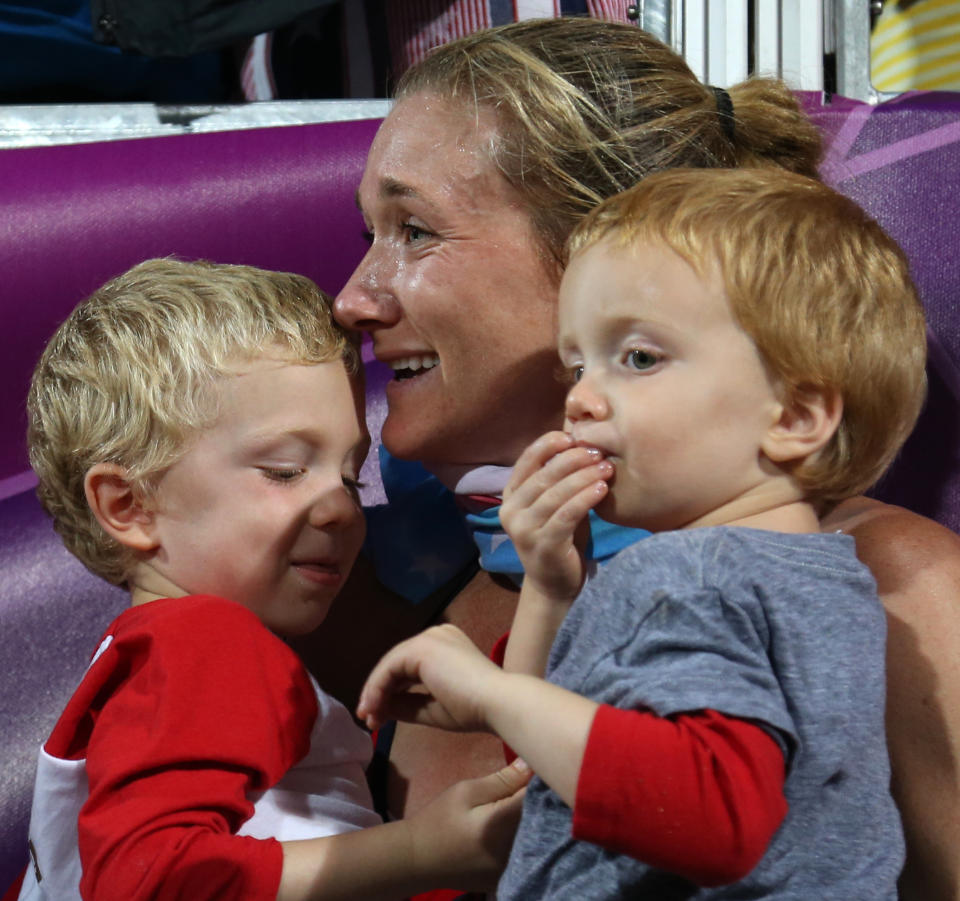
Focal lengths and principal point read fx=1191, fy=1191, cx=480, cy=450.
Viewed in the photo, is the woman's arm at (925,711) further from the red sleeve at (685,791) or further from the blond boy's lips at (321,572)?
the blond boy's lips at (321,572)

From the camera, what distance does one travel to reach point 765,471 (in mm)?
746

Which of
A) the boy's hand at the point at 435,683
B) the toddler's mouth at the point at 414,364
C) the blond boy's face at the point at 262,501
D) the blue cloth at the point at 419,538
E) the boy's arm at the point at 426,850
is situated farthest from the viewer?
the blue cloth at the point at 419,538

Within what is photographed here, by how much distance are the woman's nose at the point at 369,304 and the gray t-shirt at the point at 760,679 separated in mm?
428

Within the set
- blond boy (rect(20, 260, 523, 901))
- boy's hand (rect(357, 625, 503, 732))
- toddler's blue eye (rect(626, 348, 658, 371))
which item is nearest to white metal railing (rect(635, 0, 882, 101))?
blond boy (rect(20, 260, 523, 901))

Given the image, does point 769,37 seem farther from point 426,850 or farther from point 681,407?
point 426,850

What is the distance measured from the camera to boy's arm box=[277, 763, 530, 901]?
0.83 metres

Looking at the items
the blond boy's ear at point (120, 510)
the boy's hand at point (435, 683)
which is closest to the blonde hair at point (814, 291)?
the boy's hand at point (435, 683)

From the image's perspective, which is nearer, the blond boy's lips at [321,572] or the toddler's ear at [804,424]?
the toddler's ear at [804,424]

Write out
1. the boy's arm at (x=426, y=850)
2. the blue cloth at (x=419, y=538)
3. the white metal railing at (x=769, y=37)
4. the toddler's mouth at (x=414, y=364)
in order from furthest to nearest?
the white metal railing at (x=769, y=37), the blue cloth at (x=419, y=538), the toddler's mouth at (x=414, y=364), the boy's arm at (x=426, y=850)

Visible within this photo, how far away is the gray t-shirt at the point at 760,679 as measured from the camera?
0.64m

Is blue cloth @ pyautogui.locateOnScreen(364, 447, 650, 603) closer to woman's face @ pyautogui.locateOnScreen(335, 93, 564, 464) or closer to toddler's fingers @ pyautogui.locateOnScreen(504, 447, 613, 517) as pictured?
woman's face @ pyautogui.locateOnScreen(335, 93, 564, 464)

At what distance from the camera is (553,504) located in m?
0.77

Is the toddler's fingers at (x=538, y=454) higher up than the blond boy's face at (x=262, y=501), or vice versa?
the toddler's fingers at (x=538, y=454)

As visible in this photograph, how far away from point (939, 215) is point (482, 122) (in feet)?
1.66
